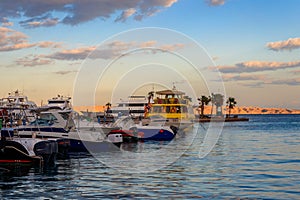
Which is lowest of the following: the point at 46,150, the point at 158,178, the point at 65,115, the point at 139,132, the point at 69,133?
the point at 158,178

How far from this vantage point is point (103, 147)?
4491cm

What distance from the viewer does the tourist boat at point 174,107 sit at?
97.8m

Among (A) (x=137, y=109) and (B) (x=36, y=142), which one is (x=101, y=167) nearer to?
(B) (x=36, y=142)

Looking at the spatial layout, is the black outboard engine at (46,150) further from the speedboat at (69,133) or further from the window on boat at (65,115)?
the window on boat at (65,115)

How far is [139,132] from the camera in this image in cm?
6203

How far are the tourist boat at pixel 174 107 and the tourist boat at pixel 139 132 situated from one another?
98.9ft

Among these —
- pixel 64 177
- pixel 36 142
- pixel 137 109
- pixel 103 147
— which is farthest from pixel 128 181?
pixel 137 109

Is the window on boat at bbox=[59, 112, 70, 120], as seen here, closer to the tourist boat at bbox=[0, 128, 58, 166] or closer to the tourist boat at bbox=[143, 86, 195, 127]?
the tourist boat at bbox=[0, 128, 58, 166]

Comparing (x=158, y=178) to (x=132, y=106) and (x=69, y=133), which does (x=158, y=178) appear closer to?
(x=69, y=133)

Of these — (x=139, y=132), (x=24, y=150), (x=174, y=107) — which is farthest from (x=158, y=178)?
(x=174, y=107)

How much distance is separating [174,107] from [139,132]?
133 ft

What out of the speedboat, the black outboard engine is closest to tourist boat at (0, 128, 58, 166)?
the black outboard engine

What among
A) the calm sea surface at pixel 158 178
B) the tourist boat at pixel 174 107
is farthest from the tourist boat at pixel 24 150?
the tourist boat at pixel 174 107

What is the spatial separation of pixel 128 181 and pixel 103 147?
57.5ft
